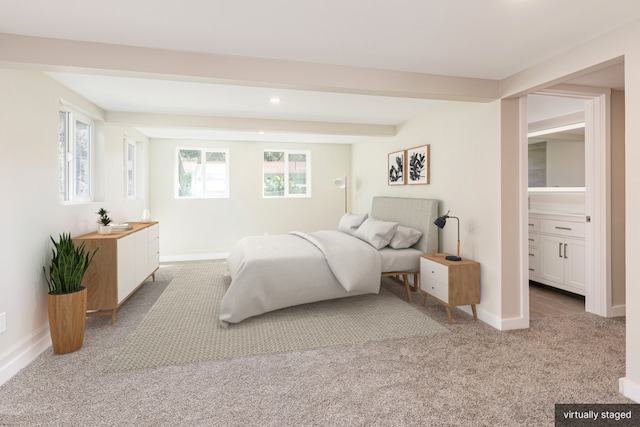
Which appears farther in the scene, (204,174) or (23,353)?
(204,174)

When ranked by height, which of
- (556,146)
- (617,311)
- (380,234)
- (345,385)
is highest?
(556,146)

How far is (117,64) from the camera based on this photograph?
2.36m

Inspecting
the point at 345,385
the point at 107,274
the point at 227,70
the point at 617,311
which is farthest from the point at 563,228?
the point at 107,274

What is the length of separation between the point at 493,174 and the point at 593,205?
1192 mm

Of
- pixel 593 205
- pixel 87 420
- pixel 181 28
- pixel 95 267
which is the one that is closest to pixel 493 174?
pixel 593 205

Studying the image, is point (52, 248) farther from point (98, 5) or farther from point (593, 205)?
point (593, 205)

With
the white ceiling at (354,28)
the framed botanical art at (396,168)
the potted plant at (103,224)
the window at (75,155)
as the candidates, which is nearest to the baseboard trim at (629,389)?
the white ceiling at (354,28)

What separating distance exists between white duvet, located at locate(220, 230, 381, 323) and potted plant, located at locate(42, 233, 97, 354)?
1.11 metres

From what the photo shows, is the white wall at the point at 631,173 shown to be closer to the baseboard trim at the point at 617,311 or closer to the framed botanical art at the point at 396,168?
the baseboard trim at the point at 617,311

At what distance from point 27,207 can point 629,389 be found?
13.9 feet

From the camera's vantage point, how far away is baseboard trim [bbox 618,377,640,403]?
A: 6.77ft

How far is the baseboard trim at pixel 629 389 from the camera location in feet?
6.77

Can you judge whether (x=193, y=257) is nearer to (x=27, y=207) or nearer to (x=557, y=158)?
(x=27, y=207)

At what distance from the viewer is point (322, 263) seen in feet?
12.0
